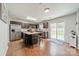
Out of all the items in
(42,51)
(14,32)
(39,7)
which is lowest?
(42,51)

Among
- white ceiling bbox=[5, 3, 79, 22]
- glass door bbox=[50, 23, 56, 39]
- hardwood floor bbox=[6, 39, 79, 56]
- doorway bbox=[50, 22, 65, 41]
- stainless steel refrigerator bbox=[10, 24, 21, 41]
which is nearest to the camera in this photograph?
hardwood floor bbox=[6, 39, 79, 56]

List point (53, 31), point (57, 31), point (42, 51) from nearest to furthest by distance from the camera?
point (42, 51)
point (57, 31)
point (53, 31)

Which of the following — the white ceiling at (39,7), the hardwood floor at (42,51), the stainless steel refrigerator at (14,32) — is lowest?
the hardwood floor at (42,51)

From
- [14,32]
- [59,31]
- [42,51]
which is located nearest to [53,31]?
[59,31]

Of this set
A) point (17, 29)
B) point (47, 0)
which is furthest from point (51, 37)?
point (47, 0)

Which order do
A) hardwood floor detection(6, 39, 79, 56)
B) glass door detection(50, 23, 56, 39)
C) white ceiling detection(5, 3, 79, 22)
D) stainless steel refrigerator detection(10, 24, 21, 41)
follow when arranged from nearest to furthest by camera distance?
hardwood floor detection(6, 39, 79, 56), white ceiling detection(5, 3, 79, 22), stainless steel refrigerator detection(10, 24, 21, 41), glass door detection(50, 23, 56, 39)

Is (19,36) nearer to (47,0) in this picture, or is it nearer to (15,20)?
(15,20)

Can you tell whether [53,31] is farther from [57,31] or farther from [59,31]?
[59,31]

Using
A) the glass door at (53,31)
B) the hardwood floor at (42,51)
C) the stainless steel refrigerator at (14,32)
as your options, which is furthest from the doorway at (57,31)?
the stainless steel refrigerator at (14,32)

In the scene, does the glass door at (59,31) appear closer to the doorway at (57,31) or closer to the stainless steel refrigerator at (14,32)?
the doorway at (57,31)

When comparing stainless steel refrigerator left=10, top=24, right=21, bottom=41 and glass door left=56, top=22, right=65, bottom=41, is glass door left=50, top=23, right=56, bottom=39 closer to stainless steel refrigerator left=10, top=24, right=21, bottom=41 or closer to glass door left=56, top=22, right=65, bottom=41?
glass door left=56, top=22, right=65, bottom=41

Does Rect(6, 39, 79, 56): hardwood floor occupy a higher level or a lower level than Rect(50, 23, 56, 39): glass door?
lower

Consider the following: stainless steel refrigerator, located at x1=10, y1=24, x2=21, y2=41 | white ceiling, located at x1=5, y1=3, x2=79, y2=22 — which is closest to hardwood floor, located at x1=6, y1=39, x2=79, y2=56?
white ceiling, located at x1=5, y1=3, x2=79, y2=22

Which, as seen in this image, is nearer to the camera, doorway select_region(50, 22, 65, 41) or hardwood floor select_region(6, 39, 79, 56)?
hardwood floor select_region(6, 39, 79, 56)
